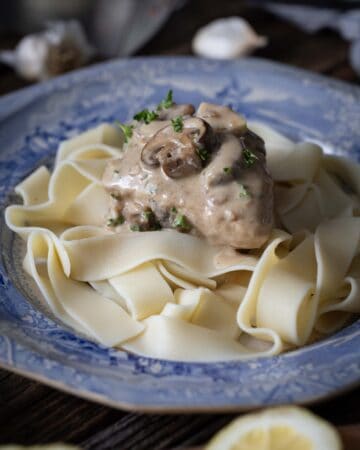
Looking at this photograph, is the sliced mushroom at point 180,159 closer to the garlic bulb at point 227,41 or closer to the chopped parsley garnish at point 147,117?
the chopped parsley garnish at point 147,117

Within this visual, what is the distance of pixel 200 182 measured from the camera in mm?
4488

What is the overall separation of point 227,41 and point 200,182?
3.38m

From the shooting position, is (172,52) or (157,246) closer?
(157,246)

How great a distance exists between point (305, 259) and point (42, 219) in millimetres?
1874

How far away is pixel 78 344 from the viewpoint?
3.95 metres

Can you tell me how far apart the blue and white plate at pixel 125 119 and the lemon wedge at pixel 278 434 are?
9.2 inches

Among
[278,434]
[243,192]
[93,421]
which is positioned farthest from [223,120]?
[278,434]

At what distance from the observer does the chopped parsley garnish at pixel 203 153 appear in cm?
445

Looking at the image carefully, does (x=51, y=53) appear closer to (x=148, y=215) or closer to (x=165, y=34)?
(x=165, y=34)

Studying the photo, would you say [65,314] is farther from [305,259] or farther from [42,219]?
[305,259]

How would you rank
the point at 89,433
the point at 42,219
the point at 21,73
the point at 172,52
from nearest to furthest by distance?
1. the point at 89,433
2. the point at 42,219
3. the point at 21,73
4. the point at 172,52

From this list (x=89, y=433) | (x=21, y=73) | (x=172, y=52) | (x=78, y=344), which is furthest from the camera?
(x=172, y=52)

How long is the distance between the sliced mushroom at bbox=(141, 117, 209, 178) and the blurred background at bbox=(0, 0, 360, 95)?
3.09 m

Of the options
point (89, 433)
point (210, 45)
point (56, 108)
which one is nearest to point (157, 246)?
point (89, 433)
